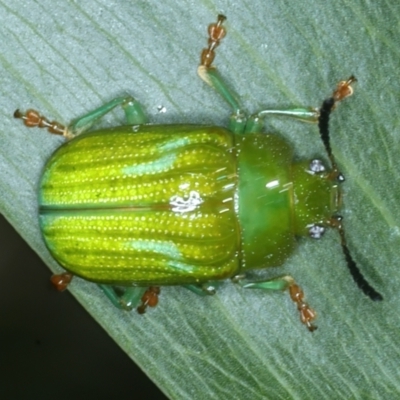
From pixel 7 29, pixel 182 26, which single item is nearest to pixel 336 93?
pixel 182 26

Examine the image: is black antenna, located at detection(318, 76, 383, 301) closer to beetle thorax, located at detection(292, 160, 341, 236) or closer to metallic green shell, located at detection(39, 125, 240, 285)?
beetle thorax, located at detection(292, 160, 341, 236)

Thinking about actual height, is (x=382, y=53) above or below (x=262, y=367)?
above

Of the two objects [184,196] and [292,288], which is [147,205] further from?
[292,288]

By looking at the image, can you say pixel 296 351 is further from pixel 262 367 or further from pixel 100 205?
pixel 100 205

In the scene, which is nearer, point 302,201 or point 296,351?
point 302,201

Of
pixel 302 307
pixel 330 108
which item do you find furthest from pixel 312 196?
pixel 302 307

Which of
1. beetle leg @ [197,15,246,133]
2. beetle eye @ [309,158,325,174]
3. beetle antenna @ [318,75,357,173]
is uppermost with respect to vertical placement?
beetle leg @ [197,15,246,133]

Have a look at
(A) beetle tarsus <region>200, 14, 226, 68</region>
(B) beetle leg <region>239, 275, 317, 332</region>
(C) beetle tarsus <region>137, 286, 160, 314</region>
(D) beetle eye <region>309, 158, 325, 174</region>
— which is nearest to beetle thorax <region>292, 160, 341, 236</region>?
(D) beetle eye <region>309, 158, 325, 174</region>
